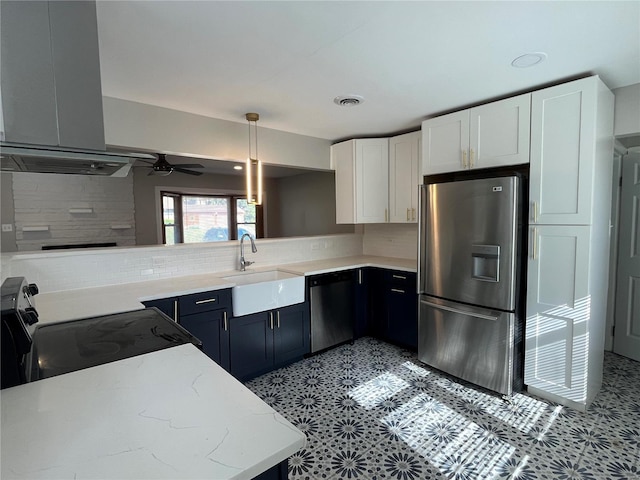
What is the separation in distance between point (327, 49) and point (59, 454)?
1.97 meters

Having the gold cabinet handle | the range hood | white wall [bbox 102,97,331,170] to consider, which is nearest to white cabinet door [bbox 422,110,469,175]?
white wall [bbox 102,97,331,170]

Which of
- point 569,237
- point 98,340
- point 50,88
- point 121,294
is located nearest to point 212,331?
point 121,294

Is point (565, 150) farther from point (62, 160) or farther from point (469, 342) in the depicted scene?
point (62, 160)

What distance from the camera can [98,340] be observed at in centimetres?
142

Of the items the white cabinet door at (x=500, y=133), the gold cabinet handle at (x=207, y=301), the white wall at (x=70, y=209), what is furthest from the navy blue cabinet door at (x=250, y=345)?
the white wall at (x=70, y=209)

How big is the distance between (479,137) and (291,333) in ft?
7.53

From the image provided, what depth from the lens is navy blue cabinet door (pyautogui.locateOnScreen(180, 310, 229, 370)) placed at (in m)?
2.42

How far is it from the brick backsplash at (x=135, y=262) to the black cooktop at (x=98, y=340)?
0.94 m

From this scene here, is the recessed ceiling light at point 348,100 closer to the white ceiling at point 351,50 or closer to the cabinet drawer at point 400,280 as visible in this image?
the white ceiling at point 351,50

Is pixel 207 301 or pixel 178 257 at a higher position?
pixel 178 257

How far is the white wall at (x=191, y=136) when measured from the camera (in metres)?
2.51

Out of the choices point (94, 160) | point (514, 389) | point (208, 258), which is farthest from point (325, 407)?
point (94, 160)

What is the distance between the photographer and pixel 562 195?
223 centimetres

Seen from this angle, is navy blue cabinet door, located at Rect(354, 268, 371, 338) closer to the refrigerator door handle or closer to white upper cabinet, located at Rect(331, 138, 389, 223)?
white upper cabinet, located at Rect(331, 138, 389, 223)
